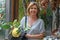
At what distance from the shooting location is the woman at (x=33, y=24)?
4.33 feet

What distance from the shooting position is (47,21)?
58.5 inches

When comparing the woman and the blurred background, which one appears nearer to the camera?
the woman

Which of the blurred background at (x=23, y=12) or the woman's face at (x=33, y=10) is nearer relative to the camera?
the woman's face at (x=33, y=10)

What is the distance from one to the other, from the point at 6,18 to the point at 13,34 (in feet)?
1.20

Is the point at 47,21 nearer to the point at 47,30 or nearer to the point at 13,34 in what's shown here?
the point at 47,30

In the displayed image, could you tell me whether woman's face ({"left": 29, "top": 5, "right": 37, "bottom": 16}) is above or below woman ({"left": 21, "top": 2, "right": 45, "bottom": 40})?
above

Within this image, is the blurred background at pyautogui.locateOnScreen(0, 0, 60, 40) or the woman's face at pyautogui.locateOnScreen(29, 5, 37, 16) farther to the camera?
the blurred background at pyautogui.locateOnScreen(0, 0, 60, 40)

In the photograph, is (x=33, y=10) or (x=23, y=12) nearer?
(x=33, y=10)

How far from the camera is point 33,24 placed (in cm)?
137

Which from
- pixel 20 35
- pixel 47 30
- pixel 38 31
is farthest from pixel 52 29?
pixel 20 35

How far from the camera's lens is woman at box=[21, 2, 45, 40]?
1.32m

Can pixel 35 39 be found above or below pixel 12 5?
below

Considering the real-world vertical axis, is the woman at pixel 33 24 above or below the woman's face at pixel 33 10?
below

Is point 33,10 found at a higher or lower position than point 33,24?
higher
